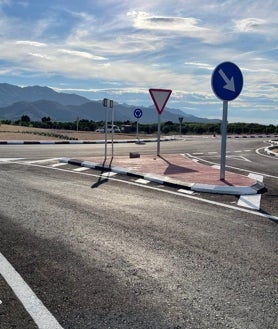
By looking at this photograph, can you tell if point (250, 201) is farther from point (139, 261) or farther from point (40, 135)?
point (40, 135)

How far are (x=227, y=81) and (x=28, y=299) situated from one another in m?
7.46

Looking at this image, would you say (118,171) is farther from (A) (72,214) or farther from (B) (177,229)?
(B) (177,229)

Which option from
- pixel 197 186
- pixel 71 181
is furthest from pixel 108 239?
pixel 71 181

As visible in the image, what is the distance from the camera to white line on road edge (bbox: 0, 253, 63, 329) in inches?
136

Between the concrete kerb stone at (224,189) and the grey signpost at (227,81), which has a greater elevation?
the grey signpost at (227,81)

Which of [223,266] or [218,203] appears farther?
[218,203]

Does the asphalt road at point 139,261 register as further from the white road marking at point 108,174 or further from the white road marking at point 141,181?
the white road marking at point 108,174

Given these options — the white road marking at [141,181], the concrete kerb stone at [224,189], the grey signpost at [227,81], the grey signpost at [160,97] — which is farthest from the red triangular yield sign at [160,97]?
the concrete kerb stone at [224,189]

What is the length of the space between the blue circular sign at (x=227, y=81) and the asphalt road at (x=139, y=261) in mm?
2783

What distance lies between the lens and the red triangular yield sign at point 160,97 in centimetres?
1571

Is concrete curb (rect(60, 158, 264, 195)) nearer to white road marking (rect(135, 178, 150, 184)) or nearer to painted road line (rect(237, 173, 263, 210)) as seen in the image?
white road marking (rect(135, 178, 150, 184))

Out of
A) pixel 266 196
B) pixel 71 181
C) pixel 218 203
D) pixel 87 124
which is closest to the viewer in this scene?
pixel 218 203

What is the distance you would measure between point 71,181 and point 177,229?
5.07 m

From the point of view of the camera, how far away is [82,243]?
547cm
